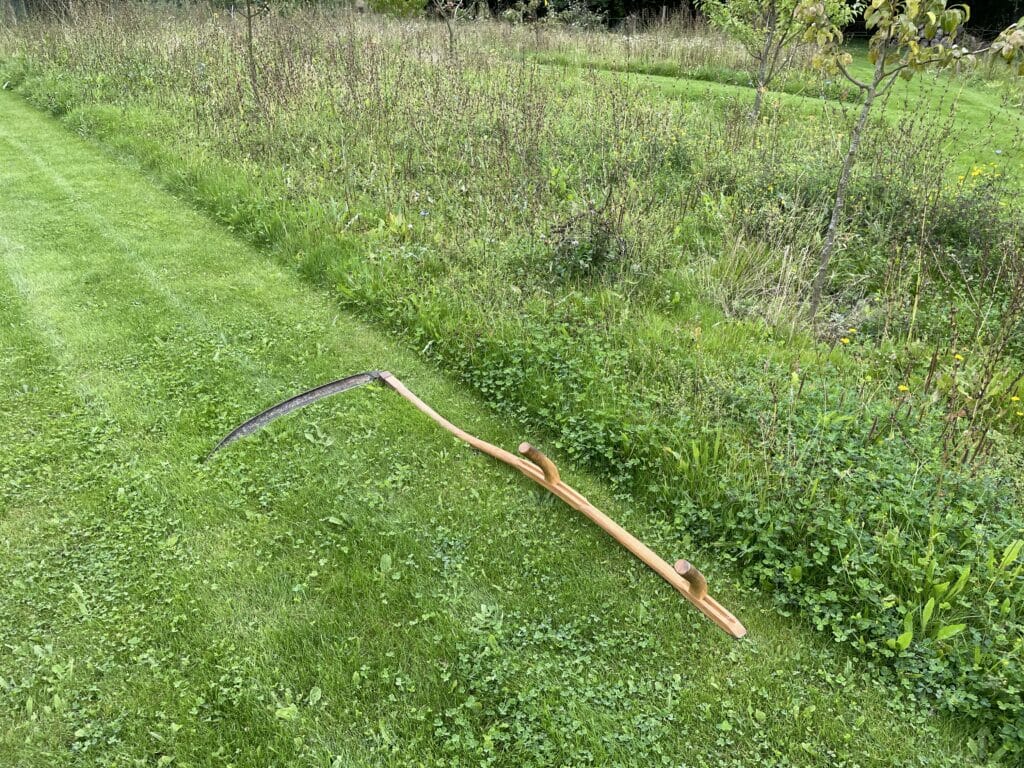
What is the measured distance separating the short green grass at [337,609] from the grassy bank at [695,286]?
286 millimetres

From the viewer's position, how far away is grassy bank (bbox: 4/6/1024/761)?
2514 millimetres

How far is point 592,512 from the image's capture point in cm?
283

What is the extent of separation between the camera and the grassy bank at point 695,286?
2514 millimetres

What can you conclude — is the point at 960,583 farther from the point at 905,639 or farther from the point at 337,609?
the point at 337,609

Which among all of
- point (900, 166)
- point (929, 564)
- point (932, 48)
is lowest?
point (929, 564)

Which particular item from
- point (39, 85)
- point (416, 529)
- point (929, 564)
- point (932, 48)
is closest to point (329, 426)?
point (416, 529)

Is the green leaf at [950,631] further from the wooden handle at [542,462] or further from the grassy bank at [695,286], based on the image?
the wooden handle at [542,462]

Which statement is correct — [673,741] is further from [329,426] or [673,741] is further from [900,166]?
[900,166]

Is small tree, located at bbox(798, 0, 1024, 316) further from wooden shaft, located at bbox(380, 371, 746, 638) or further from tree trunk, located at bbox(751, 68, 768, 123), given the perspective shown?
tree trunk, located at bbox(751, 68, 768, 123)

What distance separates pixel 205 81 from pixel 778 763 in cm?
848

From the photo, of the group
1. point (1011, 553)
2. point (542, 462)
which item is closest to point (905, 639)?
point (1011, 553)

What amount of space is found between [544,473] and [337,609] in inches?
40.7

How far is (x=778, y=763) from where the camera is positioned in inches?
78.7

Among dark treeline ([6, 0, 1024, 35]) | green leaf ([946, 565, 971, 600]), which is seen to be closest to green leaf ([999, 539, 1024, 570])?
green leaf ([946, 565, 971, 600])
